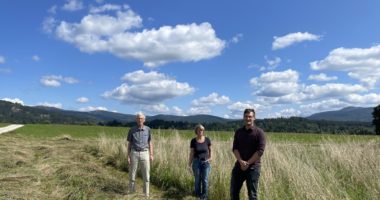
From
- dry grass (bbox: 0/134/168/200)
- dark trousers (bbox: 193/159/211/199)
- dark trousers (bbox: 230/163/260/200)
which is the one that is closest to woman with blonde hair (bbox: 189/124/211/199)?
dark trousers (bbox: 193/159/211/199)

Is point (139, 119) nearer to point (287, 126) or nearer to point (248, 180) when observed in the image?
point (248, 180)

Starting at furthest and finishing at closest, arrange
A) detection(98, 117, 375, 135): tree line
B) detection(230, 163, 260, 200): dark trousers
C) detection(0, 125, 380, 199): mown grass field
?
detection(98, 117, 375, 135): tree line, detection(0, 125, 380, 199): mown grass field, detection(230, 163, 260, 200): dark trousers

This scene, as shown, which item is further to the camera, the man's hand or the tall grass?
the tall grass

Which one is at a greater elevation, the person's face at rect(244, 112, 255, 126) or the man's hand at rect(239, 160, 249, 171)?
the person's face at rect(244, 112, 255, 126)

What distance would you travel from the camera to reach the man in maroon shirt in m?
7.43

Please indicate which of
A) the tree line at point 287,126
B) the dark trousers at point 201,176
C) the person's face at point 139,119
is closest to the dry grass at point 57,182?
the dark trousers at point 201,176

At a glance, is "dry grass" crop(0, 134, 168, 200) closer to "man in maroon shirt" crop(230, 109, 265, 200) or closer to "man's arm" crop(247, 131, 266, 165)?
"man in maroon shirt" crop(230, 109, 265, 200)

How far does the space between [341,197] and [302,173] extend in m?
1.07

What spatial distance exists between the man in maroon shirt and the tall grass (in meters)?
0.74

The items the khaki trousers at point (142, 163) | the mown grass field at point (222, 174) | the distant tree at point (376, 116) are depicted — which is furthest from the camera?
the distant tree at point (376, 116)

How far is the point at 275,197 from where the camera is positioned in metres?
8.19

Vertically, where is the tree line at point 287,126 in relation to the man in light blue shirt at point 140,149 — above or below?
above

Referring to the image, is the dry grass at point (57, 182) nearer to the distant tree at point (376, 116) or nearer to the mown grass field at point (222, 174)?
the mown grass field at point (222, 174)

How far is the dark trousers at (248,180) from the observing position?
24.8 feet
